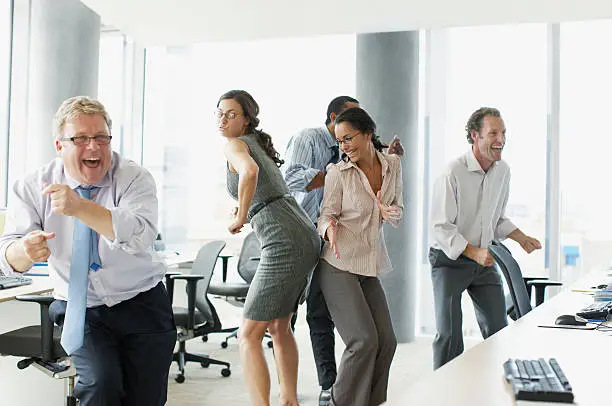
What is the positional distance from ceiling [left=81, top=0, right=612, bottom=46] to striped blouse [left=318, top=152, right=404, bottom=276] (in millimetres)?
2997

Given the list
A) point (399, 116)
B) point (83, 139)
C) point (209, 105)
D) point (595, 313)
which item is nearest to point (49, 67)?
point (209, 105)

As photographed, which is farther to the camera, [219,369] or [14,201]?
[219,369]

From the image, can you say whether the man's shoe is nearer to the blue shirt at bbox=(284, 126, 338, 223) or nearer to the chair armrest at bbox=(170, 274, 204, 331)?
the blue shirt at bbox=(284, 126, 338, 223)

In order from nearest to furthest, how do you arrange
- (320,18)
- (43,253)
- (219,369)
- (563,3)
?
(43,253) < (219,369) < (563,3) < (320,18)

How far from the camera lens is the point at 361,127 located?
355 centimetres

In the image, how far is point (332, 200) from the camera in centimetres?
351

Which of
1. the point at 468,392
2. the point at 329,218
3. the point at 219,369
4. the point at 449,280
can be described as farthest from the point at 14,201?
the point at 219,369

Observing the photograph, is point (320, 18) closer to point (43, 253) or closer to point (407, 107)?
point (407, 107)

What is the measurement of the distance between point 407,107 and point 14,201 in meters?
4.77

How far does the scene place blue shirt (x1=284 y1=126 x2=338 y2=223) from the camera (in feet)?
13.1

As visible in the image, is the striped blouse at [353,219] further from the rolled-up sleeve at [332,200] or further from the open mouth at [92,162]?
the open mouth at [92,162]

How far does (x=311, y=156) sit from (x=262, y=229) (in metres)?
0.69

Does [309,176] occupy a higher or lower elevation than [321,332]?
higher

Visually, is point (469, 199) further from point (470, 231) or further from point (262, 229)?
point (262, 229)
